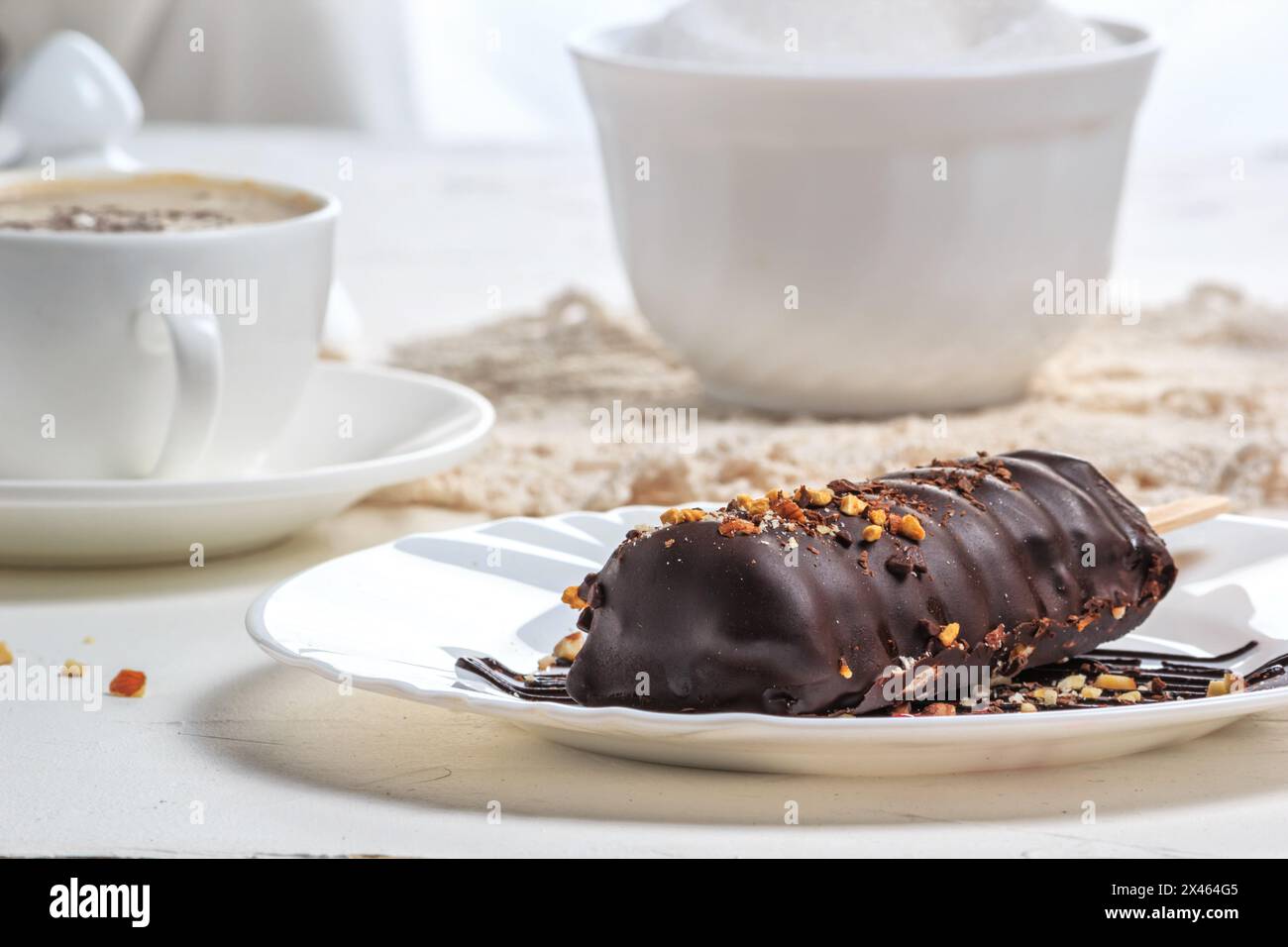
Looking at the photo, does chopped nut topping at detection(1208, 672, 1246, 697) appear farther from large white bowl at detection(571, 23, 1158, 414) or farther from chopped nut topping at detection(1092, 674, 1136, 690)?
large white bowl at detection(571, 23, 1158, 414)

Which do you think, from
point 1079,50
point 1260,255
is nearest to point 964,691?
point 1079,50

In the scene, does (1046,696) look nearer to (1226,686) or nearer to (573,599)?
(1226,686)

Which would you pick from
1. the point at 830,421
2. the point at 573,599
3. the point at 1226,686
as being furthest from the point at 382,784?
the point at 830,421

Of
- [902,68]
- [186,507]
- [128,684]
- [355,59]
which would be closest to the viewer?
[128,684]

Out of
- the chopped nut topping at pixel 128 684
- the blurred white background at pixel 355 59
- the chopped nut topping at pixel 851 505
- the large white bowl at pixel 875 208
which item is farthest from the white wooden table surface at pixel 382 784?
the blurred white background at pixel 355 59

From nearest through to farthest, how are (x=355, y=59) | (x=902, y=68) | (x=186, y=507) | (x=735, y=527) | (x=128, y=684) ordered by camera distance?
(x=735, y=527) → (x=128, y=684) → (x=186, y=507) → (x=902, y=68) → (x=355, y=59)

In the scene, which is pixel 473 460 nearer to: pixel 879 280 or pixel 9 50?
pixel 879 280

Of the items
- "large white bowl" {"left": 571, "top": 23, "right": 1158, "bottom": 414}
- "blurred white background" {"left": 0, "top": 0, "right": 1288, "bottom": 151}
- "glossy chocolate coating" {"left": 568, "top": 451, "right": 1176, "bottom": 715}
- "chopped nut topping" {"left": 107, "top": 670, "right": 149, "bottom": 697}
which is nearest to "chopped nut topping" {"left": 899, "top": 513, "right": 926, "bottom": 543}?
"glossy chocolate coating" {"left": 568, "top": 451, "right": 1176, "bottom": 715}

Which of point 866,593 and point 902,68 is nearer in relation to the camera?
point 866,593
